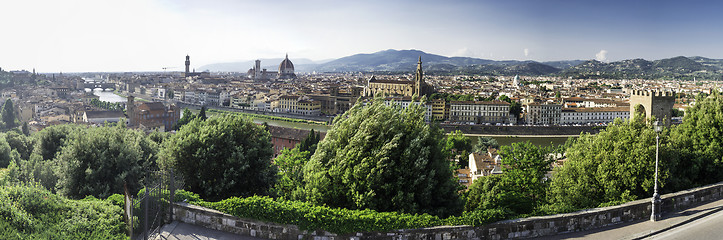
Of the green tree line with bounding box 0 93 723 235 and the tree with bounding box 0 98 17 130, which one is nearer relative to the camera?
the green tree line with bounding box 0 93 723 235

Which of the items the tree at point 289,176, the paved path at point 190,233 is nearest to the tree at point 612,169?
the tree at point 289,176

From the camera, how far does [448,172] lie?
5828 mm

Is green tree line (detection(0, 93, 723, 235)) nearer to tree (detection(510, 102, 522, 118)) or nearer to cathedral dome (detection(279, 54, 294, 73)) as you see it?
tree (detection(510, 102, 522, 118))

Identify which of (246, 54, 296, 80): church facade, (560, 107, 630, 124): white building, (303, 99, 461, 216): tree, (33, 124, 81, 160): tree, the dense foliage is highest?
(246, 54, 296, 80): church facade

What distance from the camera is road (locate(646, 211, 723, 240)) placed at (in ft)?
15.4

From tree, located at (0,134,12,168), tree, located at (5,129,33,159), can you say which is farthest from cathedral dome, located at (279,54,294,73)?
tree, located at (0,134,12,168)

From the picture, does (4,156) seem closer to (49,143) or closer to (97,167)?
(49,143)

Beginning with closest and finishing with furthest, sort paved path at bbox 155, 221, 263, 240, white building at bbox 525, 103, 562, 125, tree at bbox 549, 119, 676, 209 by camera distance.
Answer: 1. paved path at bbox 155, 221, 263, 240
2. tree at bbox 549, 119, 676, 209
3. white building at bbox 525, 103, 562, 125

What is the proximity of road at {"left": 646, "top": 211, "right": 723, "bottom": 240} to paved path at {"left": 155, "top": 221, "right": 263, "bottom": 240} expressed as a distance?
382 cm

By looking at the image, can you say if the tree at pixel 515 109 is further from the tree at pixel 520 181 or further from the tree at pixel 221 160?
the tree at pixel 221 160

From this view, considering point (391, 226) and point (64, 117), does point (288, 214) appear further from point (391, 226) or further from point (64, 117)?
point (64, 117)

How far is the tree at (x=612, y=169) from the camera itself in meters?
6.21

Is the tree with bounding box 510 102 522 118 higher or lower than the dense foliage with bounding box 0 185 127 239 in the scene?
lower

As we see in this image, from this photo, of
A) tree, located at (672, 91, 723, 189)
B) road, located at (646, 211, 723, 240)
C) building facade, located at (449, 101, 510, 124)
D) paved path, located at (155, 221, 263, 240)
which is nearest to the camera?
road, located at (646, 211, 723, 240)
